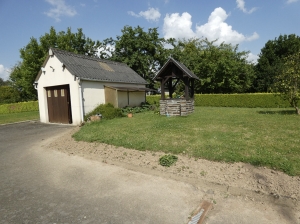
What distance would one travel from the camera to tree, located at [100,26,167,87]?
105 feet

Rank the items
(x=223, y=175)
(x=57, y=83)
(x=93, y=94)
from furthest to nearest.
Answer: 1. (x=93, y=94)
2. (x=57, y=83)
3. (x=223, y=175)

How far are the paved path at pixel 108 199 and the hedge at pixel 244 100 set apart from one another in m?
20.4

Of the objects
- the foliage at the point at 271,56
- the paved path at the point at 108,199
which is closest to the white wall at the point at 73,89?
the paved path at the point at 108,199

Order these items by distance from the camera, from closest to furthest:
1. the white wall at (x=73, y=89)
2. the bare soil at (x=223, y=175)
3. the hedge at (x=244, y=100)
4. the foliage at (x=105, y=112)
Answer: the bare soil at (x=223, y=175), the foliage at (x=105, y=112), the white wall at (x=73, y=89), the hedge at (x=244, y=100)

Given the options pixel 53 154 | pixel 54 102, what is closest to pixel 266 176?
pixel 53 154

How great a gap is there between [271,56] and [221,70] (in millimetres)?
11123

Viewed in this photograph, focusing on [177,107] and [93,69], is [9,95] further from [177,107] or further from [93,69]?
[177,107]

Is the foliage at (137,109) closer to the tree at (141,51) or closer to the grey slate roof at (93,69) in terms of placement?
the grey slate roof at (93,69)

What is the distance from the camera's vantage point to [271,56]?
31.4 m

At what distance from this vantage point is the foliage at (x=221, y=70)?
27.2 m

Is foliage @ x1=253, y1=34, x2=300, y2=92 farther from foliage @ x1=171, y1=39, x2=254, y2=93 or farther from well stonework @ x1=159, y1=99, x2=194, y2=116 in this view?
well stonework @ x1=159, y1=99, x2=194, y2=116

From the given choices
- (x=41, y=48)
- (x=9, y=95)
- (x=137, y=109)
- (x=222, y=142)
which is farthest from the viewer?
(x=9, y=95)

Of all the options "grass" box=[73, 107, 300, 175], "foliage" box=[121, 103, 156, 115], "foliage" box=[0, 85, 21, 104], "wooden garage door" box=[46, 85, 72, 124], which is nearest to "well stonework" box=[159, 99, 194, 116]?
"grass" box=[73, 107, 300, 175]

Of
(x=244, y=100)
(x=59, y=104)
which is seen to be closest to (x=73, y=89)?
(x=59, y=104)
